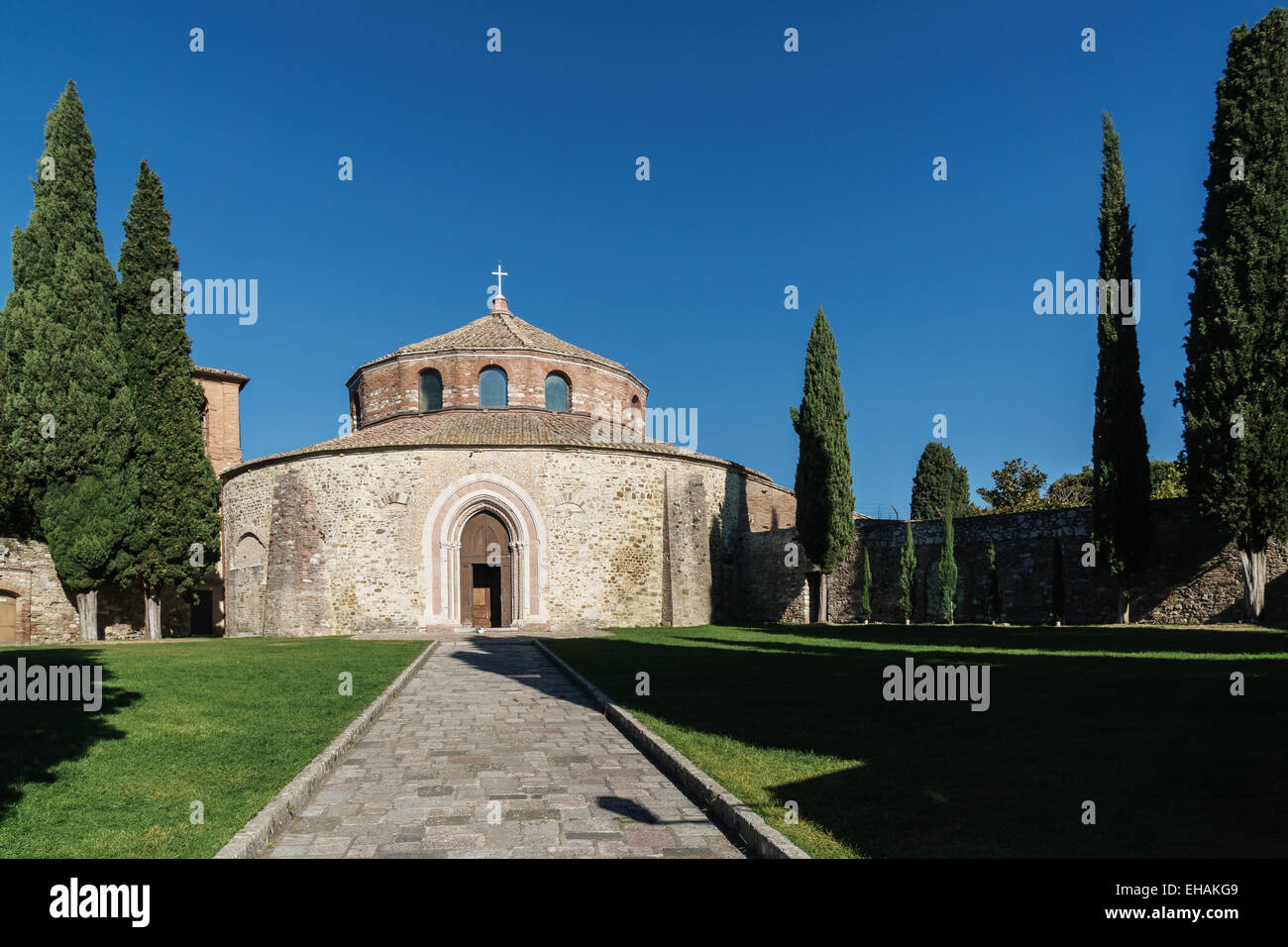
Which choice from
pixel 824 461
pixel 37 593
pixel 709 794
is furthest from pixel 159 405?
pixel 709 794

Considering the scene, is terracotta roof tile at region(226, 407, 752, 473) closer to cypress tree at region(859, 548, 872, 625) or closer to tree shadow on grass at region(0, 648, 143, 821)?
cypress tree at region(859, 548, 872, 625)

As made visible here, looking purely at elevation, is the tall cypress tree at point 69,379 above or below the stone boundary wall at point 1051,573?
above

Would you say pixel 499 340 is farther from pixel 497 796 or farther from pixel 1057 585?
pixel 497 796

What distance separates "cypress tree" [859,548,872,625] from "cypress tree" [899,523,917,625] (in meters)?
1.22

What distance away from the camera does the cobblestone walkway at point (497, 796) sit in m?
4.71

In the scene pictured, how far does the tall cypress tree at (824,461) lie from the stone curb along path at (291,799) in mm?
21680

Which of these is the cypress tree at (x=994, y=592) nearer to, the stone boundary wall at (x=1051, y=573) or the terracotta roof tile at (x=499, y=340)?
the stone boundary wall at (x=1051, y=573)

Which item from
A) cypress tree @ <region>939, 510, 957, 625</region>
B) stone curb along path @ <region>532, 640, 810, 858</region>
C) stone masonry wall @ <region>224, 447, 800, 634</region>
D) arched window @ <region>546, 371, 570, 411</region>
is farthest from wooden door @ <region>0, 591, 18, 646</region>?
cypress tree @ <region>939, 510, 957, 625</region>

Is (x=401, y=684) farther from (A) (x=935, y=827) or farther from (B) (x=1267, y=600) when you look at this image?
(B) (x=1267, y=600)

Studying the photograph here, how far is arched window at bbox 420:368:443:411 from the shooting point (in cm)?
3189

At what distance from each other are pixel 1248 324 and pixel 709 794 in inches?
784

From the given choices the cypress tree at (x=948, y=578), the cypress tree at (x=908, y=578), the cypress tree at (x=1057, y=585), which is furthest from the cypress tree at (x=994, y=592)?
the cypress tree at (x=908, y=578)
